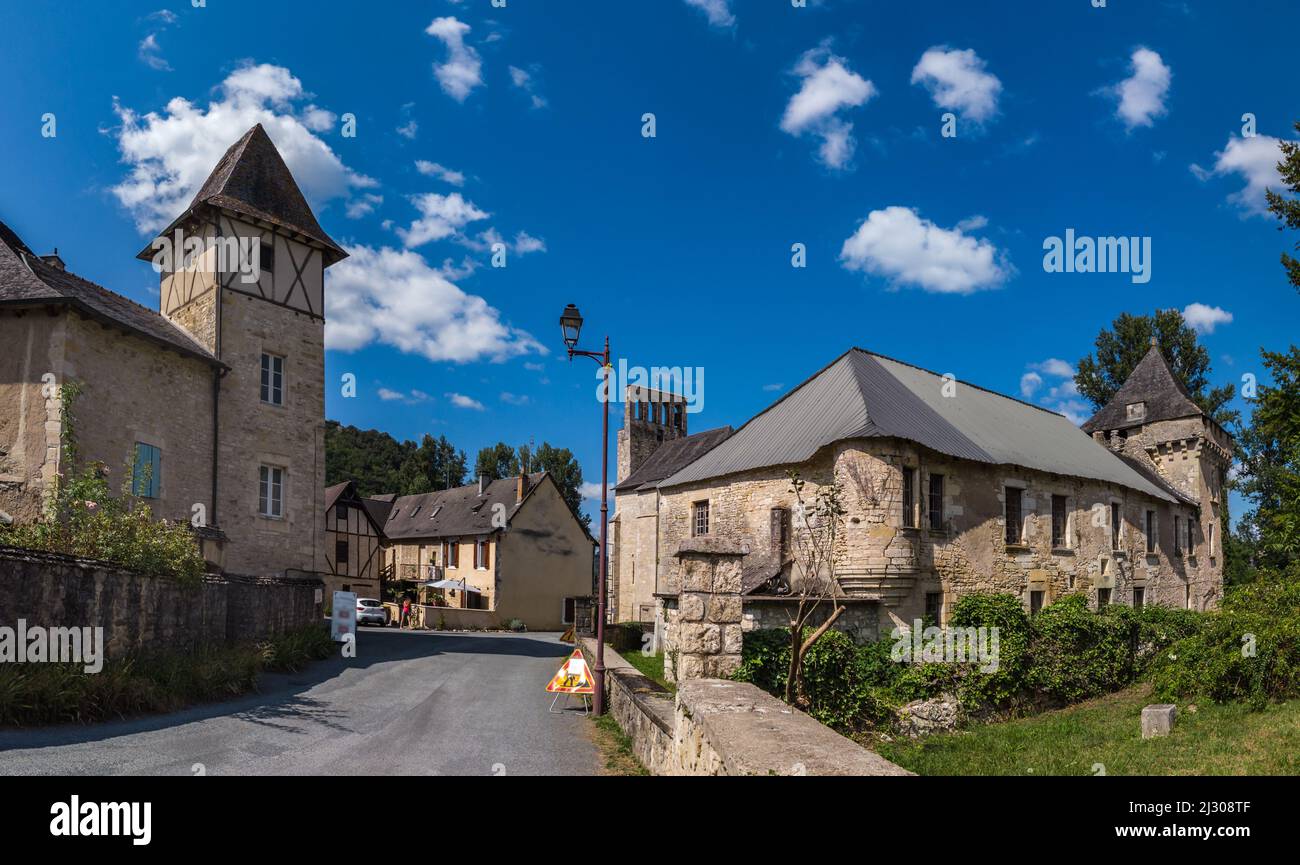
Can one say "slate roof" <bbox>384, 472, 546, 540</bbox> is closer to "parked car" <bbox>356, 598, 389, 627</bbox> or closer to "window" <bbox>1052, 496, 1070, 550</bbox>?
"parked car" <bbox>356, 598, 389, 627</bbox>

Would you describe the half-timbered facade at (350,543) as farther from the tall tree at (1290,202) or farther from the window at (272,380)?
the tall tree at (1290,202)

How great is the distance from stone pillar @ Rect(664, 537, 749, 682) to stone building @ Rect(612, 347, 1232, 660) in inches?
147

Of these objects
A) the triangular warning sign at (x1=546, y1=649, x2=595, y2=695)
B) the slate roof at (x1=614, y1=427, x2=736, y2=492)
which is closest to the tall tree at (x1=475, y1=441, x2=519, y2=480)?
the slate roof at (x1=614, y1=427, x2=736, y2=492)

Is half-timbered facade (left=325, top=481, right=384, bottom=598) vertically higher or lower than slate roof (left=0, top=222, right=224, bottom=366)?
lower

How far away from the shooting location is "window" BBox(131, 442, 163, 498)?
57.0ft

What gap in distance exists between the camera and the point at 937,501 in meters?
20.8

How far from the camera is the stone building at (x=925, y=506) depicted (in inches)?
759

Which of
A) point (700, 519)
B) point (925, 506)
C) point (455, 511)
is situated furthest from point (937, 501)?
point (455, 511)

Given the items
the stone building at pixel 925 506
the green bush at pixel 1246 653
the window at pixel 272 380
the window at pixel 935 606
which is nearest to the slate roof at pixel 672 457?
the stone building at pixel 925 506

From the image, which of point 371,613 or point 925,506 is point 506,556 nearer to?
point 371,613

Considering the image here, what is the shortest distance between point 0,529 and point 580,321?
8802 mm

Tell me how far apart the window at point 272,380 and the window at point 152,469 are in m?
3.52

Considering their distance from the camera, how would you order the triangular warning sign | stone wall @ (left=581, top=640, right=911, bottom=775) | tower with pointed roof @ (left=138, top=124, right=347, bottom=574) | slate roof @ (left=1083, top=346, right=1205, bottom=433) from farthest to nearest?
slate roof @ (left=1083, top=346, right=1205, bottom=433) < tower with pointed roof @ (left=138, top=124, right=347, bottom=574) < the triangular warning sign < stone wall @ (left=581, top=640, right=911, bottom=775)

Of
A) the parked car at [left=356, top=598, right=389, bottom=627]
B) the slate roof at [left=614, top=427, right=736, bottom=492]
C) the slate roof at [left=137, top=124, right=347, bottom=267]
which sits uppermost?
the slate roof at [left=137, top=124, right=347, bottom=267]
